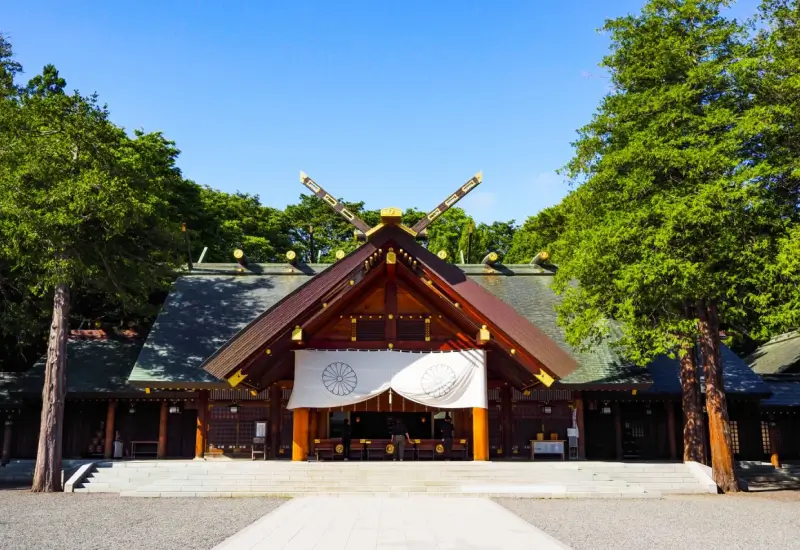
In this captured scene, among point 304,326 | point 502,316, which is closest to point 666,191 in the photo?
point 502,316

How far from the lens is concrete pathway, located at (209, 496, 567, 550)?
23.2ft

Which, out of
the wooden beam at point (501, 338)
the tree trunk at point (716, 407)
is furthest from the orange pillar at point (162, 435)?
the tree trunk at point (716, 407)

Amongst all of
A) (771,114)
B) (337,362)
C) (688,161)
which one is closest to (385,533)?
(337,362)

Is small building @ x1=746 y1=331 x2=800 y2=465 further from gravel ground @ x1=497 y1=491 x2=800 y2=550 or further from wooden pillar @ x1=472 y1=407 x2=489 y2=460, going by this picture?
wooden pillar @ x1=472 y1=407 x2=489 y2=460

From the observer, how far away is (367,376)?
14.8 meters

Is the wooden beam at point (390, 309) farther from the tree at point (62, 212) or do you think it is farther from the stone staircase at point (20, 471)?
the stone staircase at point (20, 471)

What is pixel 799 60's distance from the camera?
42.5 feet

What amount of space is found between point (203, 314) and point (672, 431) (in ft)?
47.4

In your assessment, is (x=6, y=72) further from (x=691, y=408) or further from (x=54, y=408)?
(x=691, y=408)

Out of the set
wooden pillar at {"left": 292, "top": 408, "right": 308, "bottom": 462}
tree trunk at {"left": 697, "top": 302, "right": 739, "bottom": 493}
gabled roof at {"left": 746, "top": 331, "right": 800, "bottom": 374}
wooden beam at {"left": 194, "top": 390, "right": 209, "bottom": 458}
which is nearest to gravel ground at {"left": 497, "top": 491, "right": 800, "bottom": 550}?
tree trunk at {"left": 697, "top": 302, "right": 739, "bottom": 493}

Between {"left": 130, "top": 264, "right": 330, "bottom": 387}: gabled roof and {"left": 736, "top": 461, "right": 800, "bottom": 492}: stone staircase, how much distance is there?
12.3m

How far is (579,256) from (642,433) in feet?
25.9

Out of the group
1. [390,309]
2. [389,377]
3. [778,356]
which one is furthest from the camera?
[778,356]


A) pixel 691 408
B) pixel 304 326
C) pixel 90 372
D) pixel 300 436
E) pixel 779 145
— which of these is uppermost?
pixel 779 145
